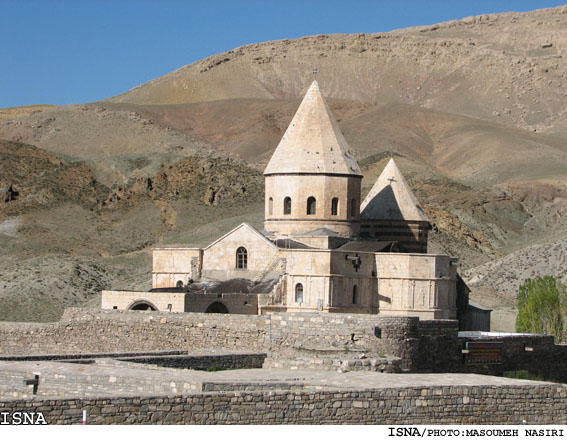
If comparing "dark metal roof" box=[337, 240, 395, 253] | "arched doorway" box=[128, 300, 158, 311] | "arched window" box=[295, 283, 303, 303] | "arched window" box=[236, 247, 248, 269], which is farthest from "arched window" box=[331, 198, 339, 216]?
"arched doorway" box=[128, 300, 158, 311]

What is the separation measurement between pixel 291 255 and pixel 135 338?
911 cm

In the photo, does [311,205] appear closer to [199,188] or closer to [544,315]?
[544,315]

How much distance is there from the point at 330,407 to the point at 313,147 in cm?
2340

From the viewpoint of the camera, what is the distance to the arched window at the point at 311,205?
134 feet

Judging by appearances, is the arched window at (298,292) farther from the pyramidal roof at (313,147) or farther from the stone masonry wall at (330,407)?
the stone masonry wall at (330,407)

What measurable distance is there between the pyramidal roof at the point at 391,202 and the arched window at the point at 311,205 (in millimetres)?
3694

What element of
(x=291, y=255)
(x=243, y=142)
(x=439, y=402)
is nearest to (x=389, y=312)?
(x=291, y=255)

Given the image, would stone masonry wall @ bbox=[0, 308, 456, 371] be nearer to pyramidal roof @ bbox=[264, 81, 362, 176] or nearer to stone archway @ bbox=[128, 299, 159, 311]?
stone archway @ bbox=[128, 299, 159, 311]

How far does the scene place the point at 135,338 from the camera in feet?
96.2

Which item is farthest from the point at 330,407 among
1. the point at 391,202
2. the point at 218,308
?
the point at 391,202

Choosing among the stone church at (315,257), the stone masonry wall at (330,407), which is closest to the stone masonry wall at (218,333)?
the stone masonry wall at (330,407)

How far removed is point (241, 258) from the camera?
39.4 metres

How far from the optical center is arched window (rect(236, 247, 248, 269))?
39406 millimetres

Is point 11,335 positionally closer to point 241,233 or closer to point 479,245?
point 241,233
